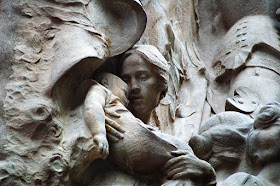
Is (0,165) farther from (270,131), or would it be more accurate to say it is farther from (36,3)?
(270,131)

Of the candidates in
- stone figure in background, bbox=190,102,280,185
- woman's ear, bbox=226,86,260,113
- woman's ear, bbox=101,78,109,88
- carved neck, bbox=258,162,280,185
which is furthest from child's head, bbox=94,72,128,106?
woman's ear, bbox=226,86,260,113

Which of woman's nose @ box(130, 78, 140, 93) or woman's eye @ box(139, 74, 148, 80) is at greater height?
woman's eye @ box(139, 74, 148, 80)

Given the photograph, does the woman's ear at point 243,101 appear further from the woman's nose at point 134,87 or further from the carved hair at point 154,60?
the woman's nose at point 134,87

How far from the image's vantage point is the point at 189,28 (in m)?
5.48

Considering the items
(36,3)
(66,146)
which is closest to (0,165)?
(66,146)

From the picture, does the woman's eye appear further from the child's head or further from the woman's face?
the child's head

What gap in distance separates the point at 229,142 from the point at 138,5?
0.78 metres

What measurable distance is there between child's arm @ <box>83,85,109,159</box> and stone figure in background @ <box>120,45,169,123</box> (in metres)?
0.31

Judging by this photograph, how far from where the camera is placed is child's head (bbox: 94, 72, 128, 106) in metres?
3.69

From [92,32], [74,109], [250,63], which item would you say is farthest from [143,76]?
[250,63]

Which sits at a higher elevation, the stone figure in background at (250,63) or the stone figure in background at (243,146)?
the stone figure in background at (243,146)

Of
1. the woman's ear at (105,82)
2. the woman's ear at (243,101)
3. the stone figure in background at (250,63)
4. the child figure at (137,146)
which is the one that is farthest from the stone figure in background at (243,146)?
the stone figure in background at (250,63)

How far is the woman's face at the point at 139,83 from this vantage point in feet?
12.5

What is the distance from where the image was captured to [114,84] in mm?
3719
